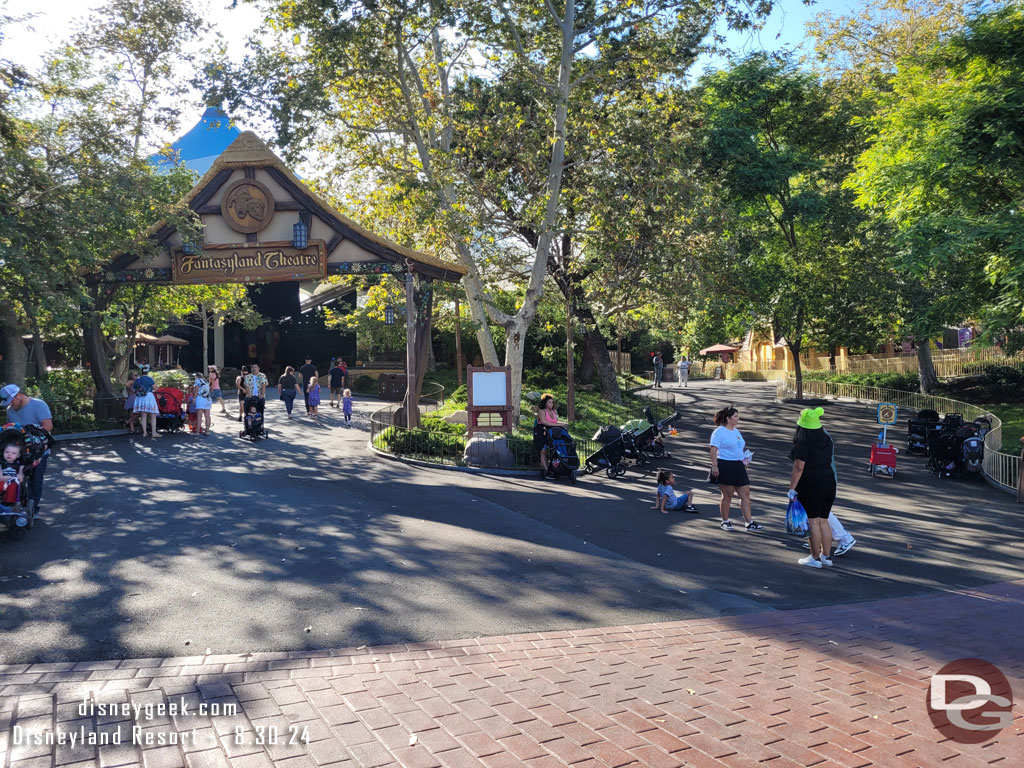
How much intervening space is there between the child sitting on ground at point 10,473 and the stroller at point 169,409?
1094 cm

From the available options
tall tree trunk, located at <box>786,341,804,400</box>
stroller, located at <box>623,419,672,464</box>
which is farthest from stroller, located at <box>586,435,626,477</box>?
tall tree trunk, located at <box>786,341,804,400</box>

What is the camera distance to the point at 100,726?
4.22m

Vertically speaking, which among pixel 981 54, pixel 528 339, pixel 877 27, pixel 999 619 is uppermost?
pixel 877 27

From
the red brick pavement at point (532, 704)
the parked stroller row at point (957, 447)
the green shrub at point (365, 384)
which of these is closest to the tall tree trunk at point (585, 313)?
the parked stroller row at point (957, 447)

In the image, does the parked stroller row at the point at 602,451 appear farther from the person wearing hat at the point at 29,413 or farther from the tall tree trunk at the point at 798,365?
the tall tree trunk at the point at 798,365

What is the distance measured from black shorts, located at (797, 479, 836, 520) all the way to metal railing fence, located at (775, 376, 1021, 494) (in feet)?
26.5

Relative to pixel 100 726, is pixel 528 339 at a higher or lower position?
higher

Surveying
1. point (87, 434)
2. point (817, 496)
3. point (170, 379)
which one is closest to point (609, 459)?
point (817, 496)

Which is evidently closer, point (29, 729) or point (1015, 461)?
point (29, 729)

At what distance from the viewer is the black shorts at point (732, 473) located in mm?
10164

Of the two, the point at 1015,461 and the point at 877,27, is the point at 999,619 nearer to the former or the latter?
the point at 1015,461

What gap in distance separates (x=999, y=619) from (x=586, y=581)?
12.1ft

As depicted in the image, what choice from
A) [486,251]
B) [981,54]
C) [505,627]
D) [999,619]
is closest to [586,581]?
[505,627]

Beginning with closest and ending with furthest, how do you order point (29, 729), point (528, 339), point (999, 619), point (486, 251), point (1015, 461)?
point (29, 729), point (999, 619), point (1015, 461), point (486, 251), point (528, 339)
